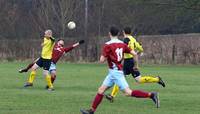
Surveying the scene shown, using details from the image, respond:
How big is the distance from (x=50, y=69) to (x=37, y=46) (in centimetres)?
2969

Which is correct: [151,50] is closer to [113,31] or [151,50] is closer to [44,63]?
[44,63]

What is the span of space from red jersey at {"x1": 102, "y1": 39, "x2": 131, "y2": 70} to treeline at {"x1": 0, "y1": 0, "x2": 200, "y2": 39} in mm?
38351

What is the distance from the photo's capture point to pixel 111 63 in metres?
13.0

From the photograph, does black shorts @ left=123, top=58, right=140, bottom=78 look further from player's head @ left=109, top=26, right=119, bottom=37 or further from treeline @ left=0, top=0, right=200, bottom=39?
treeline @ left=0, top=0, right=200, bottom=39

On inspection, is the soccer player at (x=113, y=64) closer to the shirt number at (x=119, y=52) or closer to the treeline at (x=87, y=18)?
the shirt number at (x=119, y=52)

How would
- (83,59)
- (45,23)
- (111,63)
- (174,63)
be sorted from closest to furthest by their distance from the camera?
1. (111,63)
2. (174,63)
3. (83,59)
4. (45,23)

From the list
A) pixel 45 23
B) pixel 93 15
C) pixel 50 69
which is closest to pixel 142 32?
pixel 93 15

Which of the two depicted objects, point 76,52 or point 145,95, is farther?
point 76,52

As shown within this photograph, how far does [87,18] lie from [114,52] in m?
→ 45.7

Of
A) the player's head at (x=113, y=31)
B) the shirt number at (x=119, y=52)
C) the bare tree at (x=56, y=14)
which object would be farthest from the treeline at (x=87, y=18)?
the player's head at (x=113, y=31)

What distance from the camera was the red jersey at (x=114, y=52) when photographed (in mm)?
12898

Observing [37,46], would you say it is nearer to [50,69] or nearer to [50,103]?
[50,69]

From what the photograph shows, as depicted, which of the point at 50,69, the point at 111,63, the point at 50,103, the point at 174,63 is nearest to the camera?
the point at 111,63

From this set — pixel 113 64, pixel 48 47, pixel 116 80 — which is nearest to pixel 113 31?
→ pixel 113 64
